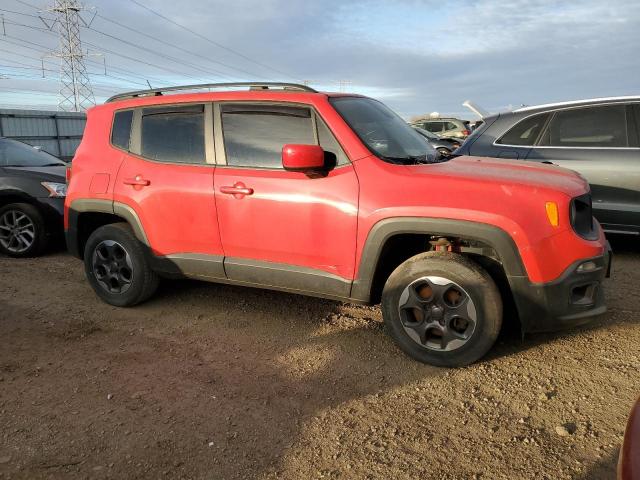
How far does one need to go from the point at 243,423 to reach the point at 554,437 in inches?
65.3

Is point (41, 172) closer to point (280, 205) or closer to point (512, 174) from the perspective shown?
point (280, 205)

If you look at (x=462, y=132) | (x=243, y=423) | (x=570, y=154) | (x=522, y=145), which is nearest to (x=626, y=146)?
(x=570, y=154)

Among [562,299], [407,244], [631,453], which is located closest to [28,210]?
[407,244]

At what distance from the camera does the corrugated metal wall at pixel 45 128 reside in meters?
17.6

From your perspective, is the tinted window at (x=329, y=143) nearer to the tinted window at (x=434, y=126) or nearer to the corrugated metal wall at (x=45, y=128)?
the tinted window at (x=434, y=126)

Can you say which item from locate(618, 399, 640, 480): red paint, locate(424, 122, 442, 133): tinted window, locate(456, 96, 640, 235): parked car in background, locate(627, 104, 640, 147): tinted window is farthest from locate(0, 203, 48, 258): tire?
locate(424, 122, 442, 133): tinted window

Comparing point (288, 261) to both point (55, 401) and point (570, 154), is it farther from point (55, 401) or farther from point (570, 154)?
point (570, 154)

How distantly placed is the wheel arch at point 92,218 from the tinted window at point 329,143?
174 centimetres

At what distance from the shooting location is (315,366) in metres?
3.40

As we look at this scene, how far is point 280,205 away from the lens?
3.55 metres

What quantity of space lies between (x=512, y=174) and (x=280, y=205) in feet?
5.19

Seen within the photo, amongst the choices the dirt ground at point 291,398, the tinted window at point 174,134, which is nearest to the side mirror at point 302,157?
the tinted window at point 174,134

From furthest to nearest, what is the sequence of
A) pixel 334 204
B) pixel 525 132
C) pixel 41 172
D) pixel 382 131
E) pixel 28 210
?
pixel 41 172 < pixel 28 210 < pixel 525 132 < pixel 382 131 < pixel 334 204

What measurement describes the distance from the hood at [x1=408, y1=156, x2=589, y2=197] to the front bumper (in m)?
0.50
